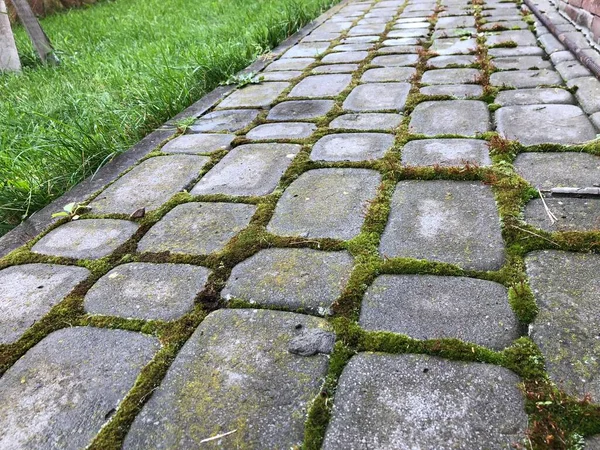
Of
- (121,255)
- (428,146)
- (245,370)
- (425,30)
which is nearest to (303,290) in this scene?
(245,370)

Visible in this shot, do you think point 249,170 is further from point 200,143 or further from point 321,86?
point 321,86

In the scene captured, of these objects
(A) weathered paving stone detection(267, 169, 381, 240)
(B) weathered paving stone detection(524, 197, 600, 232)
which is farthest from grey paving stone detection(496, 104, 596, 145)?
(A) weathered paving stone detection(267, 169, 381, 240)

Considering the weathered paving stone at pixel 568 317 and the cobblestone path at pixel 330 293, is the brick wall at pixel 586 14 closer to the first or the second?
the cobblestone path at pixel 330 293

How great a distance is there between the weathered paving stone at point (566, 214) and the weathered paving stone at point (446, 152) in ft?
1.08

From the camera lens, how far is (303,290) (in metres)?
1.27

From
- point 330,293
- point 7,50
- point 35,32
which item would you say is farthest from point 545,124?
point 7,50

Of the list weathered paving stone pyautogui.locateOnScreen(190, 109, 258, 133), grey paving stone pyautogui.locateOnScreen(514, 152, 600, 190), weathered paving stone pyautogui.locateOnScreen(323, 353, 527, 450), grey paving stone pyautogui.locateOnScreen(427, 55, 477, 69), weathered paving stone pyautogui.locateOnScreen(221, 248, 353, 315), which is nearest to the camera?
weathered paving stone pyautogui.locateOnScreen(323, 353, 527, 450)

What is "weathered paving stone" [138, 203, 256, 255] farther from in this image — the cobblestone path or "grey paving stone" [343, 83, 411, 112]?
"grey paving stone" [343, 83, 411, 112]

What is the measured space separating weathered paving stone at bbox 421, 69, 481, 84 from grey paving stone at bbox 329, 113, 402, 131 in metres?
0.62

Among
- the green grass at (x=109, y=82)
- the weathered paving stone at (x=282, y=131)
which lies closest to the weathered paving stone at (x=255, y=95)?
the green grass at (x=109, y=82)

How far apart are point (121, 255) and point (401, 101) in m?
1.69

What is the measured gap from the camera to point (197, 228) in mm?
1608

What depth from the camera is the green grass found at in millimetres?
2180

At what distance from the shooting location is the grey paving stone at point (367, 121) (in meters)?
2.25
